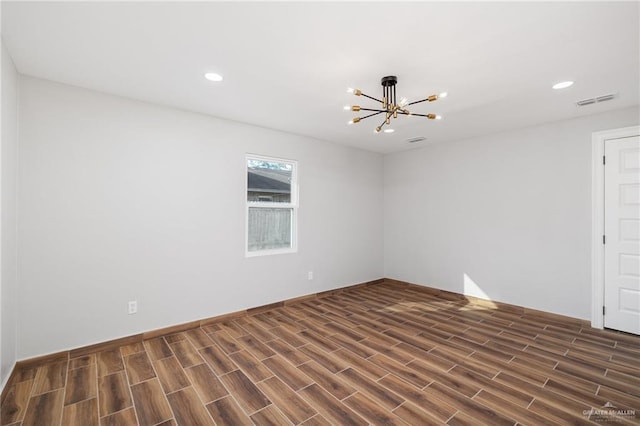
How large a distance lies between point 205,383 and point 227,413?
0.44 m

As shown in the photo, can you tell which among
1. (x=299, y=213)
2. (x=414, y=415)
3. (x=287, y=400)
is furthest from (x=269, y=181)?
(x=414, y=415)

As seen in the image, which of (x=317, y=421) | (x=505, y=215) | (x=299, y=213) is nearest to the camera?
(x=317, y=421)

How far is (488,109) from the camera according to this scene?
3299 millimetres

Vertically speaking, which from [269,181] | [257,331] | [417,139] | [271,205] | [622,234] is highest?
[417,139]

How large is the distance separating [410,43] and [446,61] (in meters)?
0.44

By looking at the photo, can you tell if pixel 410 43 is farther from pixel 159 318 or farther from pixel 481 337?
pixel 159 318

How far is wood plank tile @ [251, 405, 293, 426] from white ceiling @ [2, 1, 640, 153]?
8.34ft

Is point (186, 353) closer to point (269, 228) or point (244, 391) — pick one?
point (244, 391)

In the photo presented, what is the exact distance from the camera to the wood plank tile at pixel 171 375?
87.3 inches

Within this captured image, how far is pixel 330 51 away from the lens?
7.05 feet

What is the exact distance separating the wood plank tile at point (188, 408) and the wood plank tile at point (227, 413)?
1.7 inches

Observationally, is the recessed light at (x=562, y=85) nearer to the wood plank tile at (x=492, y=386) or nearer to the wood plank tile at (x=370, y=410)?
the wood plank tile at (x=492, y=386)

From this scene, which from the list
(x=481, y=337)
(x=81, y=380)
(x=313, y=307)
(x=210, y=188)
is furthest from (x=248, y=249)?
(x=481, y=337)

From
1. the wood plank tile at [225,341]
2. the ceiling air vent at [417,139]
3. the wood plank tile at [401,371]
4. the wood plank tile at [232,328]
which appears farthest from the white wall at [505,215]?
the wood plank tile at [225,341]
